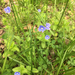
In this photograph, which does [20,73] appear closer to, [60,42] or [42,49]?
→ [42,49]

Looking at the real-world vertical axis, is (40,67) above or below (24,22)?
below

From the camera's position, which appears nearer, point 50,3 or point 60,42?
point 60,42

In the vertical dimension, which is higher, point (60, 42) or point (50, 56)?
point (60, 42)

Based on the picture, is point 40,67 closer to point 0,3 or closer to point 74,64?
point 74,64

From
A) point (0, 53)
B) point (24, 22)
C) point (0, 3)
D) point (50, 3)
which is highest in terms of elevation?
point (0, 3)

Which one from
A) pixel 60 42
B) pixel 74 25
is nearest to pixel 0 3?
pixel 60 42

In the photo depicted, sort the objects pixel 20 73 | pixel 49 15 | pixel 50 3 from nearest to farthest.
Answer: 1. pixel 20 73
2. pixel 49 15
3. pixel 50 3

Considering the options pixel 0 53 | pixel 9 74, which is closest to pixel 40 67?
pixel 9 74

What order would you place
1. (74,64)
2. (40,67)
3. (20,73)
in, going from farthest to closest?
(74,64) < (40,67) < (20,73)

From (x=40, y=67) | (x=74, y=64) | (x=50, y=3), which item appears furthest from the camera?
(x=50, y=3)
